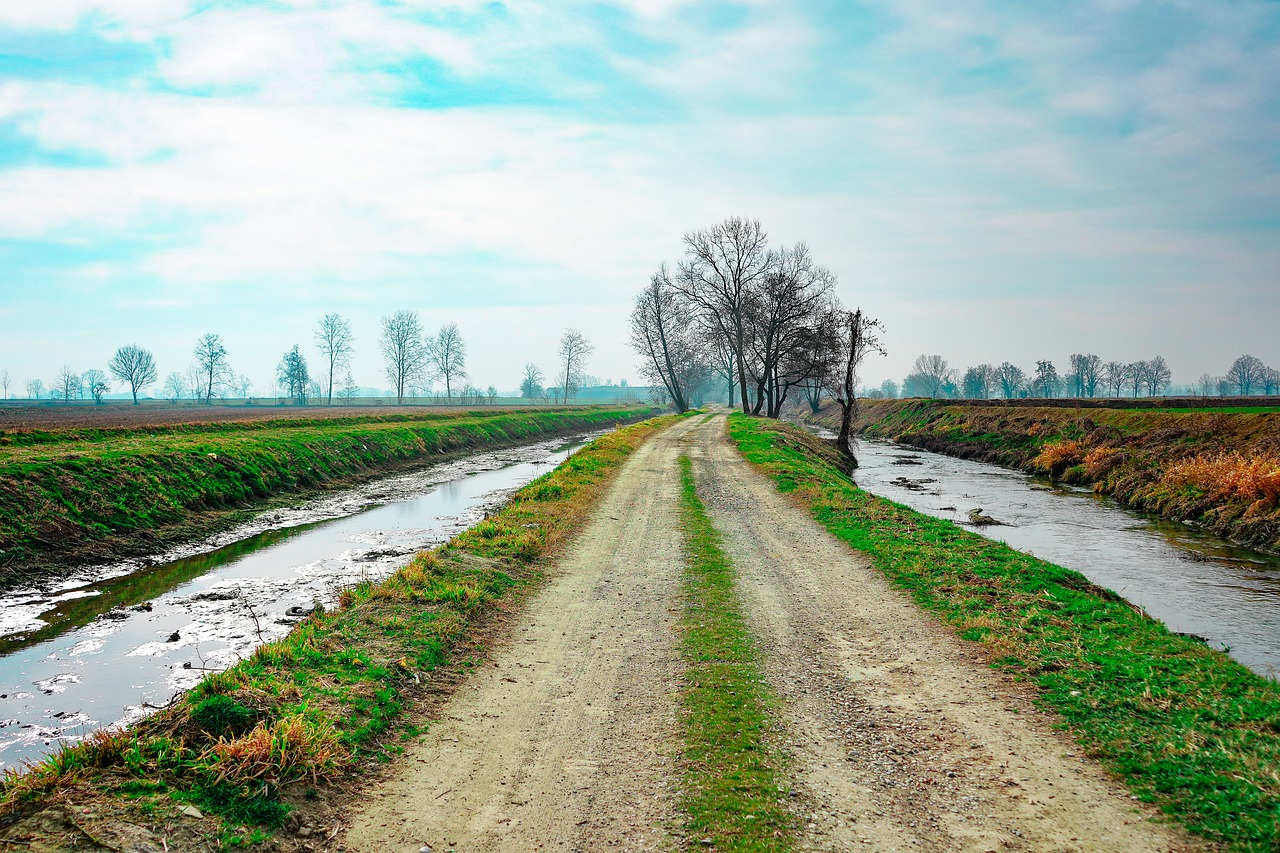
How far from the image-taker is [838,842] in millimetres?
4434

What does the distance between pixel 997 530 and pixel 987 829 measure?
1457 cm

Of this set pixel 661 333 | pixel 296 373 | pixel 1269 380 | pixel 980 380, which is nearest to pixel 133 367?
pixel 296 373

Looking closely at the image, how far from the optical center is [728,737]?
5.82 metres

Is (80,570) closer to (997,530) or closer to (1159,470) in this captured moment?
(997,530)

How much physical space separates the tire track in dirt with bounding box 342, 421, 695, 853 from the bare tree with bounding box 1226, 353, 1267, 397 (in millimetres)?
176740

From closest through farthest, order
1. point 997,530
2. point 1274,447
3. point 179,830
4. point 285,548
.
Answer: point 179,830
point 285,548
point 997,530
point 1274,447

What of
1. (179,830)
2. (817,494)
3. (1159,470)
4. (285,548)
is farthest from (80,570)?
(1159,470)

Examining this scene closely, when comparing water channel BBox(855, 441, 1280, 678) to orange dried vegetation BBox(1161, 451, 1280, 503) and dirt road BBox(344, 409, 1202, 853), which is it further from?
dirt road BBox(344, 409, 1202, 853)

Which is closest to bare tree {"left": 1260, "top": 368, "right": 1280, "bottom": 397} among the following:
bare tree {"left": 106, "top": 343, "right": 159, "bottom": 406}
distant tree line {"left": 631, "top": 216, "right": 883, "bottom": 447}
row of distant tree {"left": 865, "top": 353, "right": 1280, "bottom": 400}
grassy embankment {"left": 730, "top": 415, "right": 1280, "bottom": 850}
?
row of distant tree {"left": 865, "top": 353, "right": 1280, "bottom": 400}

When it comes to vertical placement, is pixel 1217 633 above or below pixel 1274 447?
below

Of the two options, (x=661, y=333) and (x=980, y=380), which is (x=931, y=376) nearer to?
(x=980, y=380)

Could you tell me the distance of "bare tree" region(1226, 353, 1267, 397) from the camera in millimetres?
132625

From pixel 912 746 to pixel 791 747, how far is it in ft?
3.58

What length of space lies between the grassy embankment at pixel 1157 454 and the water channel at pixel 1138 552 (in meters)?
0.78
